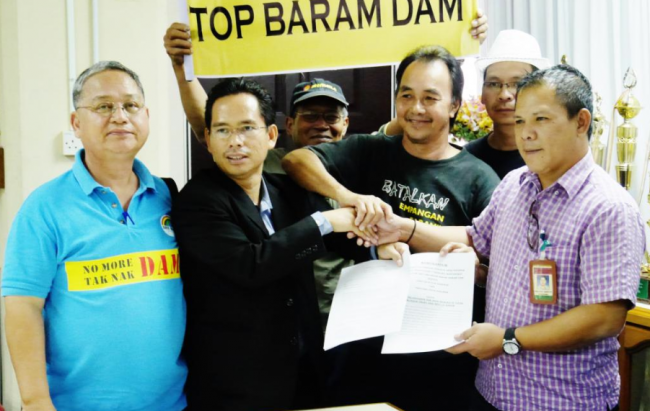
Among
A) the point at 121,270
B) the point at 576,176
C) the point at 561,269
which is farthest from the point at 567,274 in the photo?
the point at 121,270

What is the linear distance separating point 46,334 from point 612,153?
241 cm

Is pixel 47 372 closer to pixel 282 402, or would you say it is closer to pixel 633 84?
pixel 282 402

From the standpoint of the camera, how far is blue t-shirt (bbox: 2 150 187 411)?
1468mm

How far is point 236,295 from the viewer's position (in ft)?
5.15

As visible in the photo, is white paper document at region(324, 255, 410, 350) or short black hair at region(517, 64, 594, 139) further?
white paper document at region(324, 255, 410, 350)

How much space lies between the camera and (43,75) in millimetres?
2686

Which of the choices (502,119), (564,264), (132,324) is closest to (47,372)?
(132,324)

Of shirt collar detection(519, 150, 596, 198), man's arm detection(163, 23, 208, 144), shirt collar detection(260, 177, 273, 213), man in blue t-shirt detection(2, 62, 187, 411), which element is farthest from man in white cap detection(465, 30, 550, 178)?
man in blue t-shirt detection(2, 62, 187, 411)

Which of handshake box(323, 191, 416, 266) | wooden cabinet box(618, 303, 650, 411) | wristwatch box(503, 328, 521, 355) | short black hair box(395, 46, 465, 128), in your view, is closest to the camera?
wristwatch box(503, 328, 521, 355)

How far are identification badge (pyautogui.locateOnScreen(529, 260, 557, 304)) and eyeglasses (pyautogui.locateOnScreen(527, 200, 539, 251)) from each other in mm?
52

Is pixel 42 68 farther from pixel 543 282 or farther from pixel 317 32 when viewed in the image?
pixel 543 282

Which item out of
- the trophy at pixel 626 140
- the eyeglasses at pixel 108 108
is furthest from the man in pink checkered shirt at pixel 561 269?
the trophy at pixel 626 140

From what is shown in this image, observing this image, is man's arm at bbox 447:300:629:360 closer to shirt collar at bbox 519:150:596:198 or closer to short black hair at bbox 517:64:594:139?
shirt collar at bbox 519:150:596:198

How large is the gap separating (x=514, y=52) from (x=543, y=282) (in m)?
0.99
